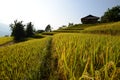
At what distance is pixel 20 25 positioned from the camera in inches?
1887

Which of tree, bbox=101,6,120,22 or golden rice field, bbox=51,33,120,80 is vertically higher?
tree, bbox=101,6,120,22

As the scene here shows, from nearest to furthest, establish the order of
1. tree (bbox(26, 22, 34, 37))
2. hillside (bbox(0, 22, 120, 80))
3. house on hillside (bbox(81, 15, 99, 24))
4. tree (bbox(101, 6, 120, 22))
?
hillside (bbox(0, 22, 120, 80)) → tree (bbox(26, 22, 34, 37)) → tree (bbox(101, 6, 120, 22)) → house on hillside (bbox(81, 15, 99, 24))

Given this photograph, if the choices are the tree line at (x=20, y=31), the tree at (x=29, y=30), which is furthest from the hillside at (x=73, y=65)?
the tree at (x=29, y=30)

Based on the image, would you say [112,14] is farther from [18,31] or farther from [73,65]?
[73,65]

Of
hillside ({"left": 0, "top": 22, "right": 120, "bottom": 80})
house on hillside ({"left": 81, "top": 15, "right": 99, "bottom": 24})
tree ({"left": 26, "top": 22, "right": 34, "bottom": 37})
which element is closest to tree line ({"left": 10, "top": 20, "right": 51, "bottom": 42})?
tree ({"left": 26, "top": 22, "right": 34, "bottom": 37})

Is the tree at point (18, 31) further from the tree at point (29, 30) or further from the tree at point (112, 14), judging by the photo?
the tree at point (112, 14)

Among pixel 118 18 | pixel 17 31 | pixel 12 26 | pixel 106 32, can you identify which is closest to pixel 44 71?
pixel 106 32

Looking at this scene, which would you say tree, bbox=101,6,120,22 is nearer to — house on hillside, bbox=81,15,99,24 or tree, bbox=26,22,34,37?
house on hillside, bbox=81,15,99,24

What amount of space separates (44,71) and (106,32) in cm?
2435

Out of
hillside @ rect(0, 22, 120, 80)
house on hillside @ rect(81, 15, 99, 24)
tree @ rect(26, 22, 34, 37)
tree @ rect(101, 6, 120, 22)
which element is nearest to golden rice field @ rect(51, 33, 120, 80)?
hillside @ rect(0, 22, 120, 80)

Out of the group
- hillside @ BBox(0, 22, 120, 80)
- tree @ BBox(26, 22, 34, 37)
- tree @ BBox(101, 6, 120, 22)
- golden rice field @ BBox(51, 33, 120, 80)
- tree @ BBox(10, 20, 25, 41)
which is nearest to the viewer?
golden rice field @ BBox(51, 33, 120, 80)

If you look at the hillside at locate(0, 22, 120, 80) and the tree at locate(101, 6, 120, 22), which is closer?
the hillside at locate(0, 22, 120, 80)


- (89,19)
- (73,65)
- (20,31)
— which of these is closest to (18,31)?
(20,31)

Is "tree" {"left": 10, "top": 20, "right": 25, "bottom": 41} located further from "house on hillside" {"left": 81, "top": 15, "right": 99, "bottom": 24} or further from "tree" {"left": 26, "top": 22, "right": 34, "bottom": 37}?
"house on hillside" {"left": 81, "top": 15, "right": 99, "bottom": 24}
